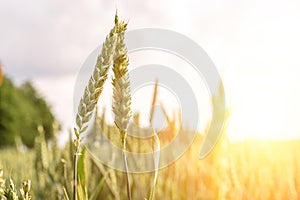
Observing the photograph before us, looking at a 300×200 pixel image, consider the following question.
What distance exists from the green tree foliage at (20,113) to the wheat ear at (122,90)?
41565 millimetres

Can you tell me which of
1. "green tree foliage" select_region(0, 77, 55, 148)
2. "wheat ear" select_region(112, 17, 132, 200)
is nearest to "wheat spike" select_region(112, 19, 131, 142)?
"wheat ear" select_region(112, 17, 132, 200)

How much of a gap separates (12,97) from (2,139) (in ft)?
15.1

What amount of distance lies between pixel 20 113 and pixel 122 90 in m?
49.2

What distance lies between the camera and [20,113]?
48.5m

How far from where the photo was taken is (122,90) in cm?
101

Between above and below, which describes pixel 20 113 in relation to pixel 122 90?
above

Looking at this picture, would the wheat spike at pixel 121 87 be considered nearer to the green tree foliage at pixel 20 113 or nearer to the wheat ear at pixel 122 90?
the wheat ear at pixel 122 90

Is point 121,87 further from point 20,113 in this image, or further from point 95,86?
point 20,113

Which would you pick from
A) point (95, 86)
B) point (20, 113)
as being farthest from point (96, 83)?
point (20, 113)

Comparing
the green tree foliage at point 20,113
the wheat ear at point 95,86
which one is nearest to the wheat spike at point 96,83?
the wheat ear at point 95,86

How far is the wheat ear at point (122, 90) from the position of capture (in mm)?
982

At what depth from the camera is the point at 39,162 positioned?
10.1 ft

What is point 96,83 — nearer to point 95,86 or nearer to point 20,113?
point 95,86

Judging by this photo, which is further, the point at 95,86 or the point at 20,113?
the point at 20,113
